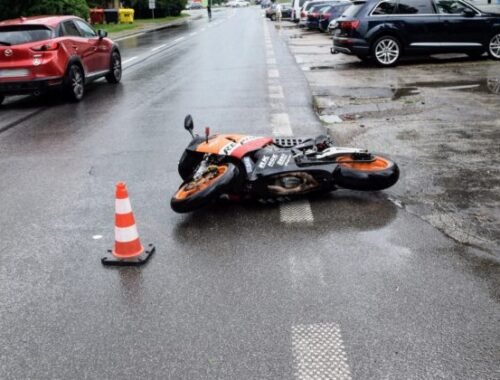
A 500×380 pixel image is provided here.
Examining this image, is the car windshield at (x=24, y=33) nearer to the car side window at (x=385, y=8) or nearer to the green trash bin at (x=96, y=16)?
the car side window at (x=385, y=8)

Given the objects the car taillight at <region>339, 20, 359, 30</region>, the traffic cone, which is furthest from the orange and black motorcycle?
the car taillight at <region>339, 20, 359, 30</region>

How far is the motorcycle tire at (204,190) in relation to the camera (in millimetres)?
5297

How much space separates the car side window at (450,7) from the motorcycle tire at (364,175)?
11.4 metres

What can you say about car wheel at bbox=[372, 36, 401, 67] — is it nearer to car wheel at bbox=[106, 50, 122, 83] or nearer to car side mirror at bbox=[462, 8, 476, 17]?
car side mirror at bbox=[462, 8, 476, 17]

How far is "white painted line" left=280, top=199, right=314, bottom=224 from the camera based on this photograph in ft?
17.7

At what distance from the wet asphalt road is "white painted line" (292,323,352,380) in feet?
0.03

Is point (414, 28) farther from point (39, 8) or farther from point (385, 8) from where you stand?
point (39, 8)

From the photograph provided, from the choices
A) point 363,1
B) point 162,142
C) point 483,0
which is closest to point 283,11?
point 483,0

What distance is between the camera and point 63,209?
233 inches

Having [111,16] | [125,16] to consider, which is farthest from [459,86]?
[125,16]

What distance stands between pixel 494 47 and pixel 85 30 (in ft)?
34.2

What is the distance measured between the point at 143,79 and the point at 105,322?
40.4 ft

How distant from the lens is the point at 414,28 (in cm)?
1558

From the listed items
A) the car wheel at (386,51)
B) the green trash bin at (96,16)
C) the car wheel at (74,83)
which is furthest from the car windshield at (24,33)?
the green trash bin at (96,16)
